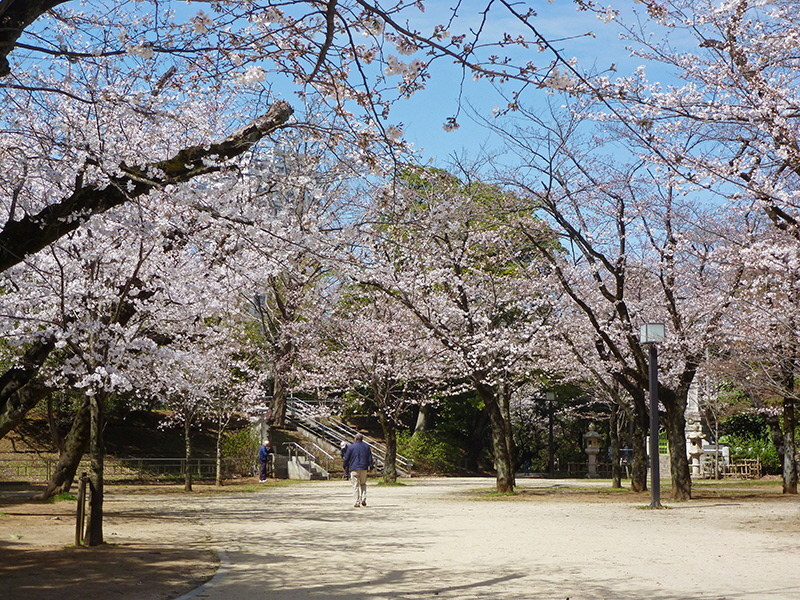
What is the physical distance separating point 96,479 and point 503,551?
528cm

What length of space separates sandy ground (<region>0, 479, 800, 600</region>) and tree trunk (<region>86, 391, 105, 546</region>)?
37 cm

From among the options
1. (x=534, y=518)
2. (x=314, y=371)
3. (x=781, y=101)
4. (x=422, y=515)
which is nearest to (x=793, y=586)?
(x=781, y=101)

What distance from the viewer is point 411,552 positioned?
421 inches

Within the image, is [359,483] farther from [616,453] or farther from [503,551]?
[616,453]

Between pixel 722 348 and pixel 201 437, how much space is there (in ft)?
73.9

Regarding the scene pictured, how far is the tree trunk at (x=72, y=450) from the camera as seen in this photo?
52.1 feet

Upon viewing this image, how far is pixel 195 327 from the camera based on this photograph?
18109 mm

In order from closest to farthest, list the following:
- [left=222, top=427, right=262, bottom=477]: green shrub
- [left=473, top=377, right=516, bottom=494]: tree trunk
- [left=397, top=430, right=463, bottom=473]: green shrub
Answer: [left=473, top=377, right=516, bottom=494]: tree trunk, [left=222, top=427, right=262, bottom=477]: green shrub, [left=397, top=430, right=463, bottom=473]: green shrub

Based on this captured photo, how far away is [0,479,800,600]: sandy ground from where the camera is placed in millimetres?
7855

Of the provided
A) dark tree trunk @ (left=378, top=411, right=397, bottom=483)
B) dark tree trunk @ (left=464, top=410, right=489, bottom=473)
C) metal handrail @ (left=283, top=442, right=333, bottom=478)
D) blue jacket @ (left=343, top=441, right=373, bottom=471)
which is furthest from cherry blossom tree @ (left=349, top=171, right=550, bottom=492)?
dark tree trunk @ (left=464, top=410, right=489, bottom=473)

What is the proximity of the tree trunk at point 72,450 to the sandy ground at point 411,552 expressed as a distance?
72 centimetres

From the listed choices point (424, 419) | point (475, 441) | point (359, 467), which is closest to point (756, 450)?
point (475, 441)

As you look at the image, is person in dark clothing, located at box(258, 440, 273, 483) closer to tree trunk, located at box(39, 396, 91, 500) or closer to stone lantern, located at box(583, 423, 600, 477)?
tree trunk, located at box(39, 396, 91, 500)

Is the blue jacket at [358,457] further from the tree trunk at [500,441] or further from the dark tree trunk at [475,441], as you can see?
the dark tree trunk at [475,441]
